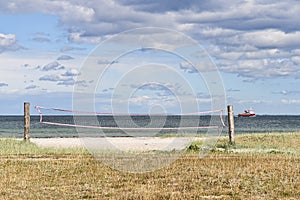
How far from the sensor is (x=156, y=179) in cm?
1342

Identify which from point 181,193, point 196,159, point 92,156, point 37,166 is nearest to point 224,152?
point 196,159

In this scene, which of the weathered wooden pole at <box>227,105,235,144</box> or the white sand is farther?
the white sand

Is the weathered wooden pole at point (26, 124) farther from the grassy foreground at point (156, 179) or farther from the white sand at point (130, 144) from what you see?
the grassy foreground at point (156, 179)

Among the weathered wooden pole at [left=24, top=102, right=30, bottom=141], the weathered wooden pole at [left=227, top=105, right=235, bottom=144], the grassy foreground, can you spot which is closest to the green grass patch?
the weathered wooden pole at [left=24, top=102, right=30, bottom=141]

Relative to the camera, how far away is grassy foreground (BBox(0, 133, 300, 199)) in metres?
11.4

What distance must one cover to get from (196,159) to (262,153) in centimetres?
353

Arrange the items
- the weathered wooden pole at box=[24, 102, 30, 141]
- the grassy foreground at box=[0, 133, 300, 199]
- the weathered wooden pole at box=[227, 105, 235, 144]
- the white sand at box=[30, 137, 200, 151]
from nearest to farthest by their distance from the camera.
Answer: the grassy foreground at box=[0, 133, 300, 199]
the weathered wooden pole at box=[227, 105, 235, 144]
the weathered wooden pole at box=[24, 102, 30, 141]
the white sand at box=[30, 137, 200, 151]

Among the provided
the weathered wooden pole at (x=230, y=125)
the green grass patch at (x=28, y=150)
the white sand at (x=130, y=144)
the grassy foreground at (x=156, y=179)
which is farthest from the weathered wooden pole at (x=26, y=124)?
the weathered wooden pole at (x=230, y=125)

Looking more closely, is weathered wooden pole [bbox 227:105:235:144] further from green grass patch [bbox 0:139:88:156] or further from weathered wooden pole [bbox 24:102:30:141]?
weathered wooden pole [bbox 24:102:30:141]

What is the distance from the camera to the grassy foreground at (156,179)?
11.4 m

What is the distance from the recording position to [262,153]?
20.0 meters

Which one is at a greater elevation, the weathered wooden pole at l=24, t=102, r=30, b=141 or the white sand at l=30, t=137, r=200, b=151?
the weathered wooden pole at l=24, t=102, r=30, b=141

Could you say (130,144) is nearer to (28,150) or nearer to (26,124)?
(26,124)

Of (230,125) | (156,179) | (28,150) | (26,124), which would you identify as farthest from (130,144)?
(156,179)
